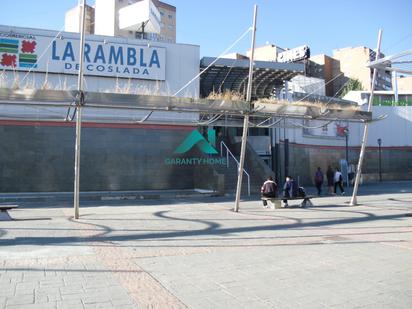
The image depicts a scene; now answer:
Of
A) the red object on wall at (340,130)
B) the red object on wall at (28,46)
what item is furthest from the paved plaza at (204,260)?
the red object on wall at (340,130)

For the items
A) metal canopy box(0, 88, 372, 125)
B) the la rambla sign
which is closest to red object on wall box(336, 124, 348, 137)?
the la rambla sign

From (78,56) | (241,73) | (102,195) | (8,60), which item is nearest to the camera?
(102,195)

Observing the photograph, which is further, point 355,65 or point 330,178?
point 355,65

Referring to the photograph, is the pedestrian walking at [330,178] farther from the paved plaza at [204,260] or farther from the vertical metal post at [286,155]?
the paved plaza at [204,260]

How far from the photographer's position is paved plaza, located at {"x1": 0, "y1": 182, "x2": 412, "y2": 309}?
18.8 feet

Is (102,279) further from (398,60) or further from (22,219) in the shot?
(398,60)

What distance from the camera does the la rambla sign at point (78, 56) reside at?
68.5 feet

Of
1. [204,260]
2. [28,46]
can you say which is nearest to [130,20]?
[28,46]

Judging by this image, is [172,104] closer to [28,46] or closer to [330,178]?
[28,46]

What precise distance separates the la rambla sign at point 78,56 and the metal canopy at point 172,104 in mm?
7786

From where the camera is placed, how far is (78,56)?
71.8 feet

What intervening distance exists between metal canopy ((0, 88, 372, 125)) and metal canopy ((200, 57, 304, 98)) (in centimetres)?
856

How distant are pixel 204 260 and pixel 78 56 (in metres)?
16.4

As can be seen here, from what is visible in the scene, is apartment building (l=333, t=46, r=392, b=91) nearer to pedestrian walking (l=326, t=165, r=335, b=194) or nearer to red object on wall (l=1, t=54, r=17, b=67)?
pedestrian walking (l=326, t=165, r=335, b=194)
